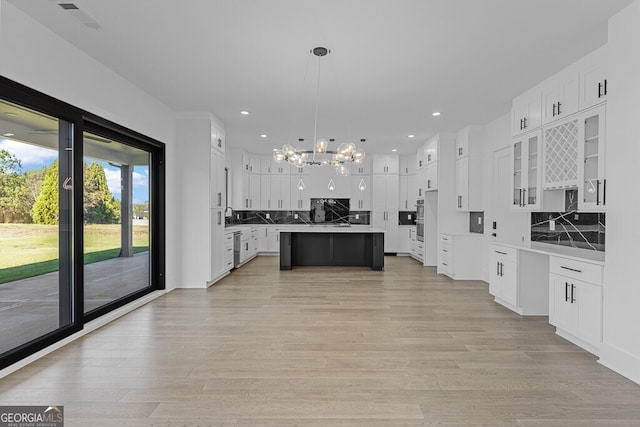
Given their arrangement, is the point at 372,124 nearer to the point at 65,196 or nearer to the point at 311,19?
the point at 311,19

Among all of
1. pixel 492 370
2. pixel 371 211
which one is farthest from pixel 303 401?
pixel 371 211

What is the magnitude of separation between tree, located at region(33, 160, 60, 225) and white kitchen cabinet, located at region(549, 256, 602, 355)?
508 cm

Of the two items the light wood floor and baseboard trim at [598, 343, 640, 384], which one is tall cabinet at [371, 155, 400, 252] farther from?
baseboard trim at [598, 343, 640, 384]

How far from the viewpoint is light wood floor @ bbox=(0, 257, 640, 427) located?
2.36 m

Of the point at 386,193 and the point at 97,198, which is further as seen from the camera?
the point at 386,193

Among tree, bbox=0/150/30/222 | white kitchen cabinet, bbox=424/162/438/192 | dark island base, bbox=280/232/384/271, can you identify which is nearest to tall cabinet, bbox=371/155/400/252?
white kitchen cabinet, bbox=424/162/438/192

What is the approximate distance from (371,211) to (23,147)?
8243mm

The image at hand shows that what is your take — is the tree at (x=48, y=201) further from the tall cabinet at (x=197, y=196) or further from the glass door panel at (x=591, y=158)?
the glass door panel at (x=591, y=158)

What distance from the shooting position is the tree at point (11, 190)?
3.05 metres

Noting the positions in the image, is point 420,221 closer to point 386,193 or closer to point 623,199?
point 386,193

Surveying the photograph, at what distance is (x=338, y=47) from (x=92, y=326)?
393 cm

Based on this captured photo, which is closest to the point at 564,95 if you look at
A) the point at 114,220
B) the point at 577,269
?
the point at 577,269

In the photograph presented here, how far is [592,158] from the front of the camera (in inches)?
144

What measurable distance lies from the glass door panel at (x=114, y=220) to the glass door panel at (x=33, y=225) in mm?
448
